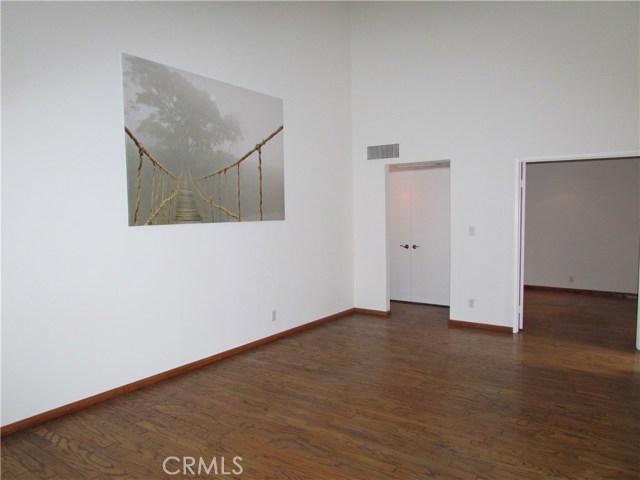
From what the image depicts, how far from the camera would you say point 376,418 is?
3.42 metres

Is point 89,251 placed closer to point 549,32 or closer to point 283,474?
point 283,474

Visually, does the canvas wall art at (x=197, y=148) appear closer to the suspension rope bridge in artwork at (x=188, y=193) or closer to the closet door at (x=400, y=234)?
the suspension rope bridge in artwork at (x=188, y=193)

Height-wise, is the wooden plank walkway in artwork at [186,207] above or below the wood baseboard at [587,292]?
above

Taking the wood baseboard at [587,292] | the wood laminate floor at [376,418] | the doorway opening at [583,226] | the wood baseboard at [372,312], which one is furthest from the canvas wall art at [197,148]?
the wood baseboard at [587,292]

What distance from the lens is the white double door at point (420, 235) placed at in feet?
23.4

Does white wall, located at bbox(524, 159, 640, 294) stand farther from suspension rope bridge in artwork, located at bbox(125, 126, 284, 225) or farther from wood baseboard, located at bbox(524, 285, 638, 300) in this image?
suspension rope bridge in artwork, located at bbox(125, 126, 284, 225)

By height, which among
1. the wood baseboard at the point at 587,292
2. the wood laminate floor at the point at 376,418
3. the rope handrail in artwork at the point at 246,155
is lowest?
the wood laminate floor at the point at 376,418

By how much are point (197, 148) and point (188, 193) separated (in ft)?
1.49

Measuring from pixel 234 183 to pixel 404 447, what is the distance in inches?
121

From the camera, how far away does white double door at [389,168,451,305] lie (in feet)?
23.4

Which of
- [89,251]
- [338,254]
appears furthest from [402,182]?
[89,251]

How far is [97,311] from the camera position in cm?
372

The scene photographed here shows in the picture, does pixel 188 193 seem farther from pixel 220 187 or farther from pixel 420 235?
pixel 420 235

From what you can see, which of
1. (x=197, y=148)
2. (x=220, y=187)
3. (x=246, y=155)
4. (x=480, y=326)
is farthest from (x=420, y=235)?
(x=197, y=148)
